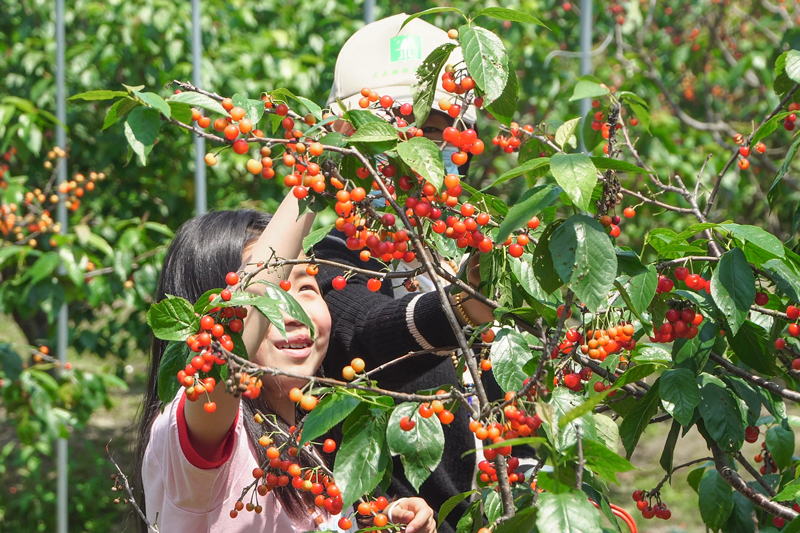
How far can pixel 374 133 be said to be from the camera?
942 mm

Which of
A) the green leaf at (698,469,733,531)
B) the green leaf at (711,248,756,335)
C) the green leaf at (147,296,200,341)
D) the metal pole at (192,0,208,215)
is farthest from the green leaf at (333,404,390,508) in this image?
the metal pole at (192,0,208,215)

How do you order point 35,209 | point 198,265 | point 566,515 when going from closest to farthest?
point 566,515 < point 198,265 < point 35,209

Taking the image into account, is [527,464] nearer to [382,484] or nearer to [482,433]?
[382,484]

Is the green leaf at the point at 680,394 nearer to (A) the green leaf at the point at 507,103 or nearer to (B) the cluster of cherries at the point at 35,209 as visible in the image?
(A) the green leaf at the point at 507,103

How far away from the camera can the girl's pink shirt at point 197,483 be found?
4.09 feet

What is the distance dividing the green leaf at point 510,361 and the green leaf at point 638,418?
210mm

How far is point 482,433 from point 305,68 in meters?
3.54

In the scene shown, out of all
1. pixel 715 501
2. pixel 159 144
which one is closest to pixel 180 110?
pixel 715 501

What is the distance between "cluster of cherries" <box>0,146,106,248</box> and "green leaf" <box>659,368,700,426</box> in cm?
311

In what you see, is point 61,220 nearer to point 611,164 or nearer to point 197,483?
point 197,483

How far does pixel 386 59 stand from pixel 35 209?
8.55ft

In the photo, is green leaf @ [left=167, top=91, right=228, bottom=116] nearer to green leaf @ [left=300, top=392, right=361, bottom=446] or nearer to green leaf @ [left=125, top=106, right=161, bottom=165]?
green leaf @ [left=125, top=106, right=161, bottom=165]

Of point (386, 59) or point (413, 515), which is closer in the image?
point (413, 515)

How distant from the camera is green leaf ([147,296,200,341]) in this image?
0.98 meters
